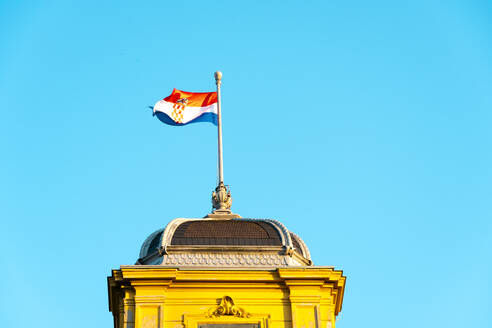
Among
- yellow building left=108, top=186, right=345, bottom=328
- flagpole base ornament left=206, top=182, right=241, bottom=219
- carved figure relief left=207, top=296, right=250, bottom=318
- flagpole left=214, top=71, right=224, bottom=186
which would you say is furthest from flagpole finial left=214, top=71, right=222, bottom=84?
carved figure relief left=207, top=296, right=250, bottom=318

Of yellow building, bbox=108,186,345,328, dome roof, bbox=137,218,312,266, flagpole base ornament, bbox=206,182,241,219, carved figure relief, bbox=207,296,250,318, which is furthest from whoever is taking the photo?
flagpole base ornament, bbox=206,182,241,219

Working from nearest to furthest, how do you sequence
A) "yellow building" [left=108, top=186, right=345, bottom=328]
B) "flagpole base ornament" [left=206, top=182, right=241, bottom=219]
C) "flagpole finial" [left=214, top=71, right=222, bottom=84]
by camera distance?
"yellow building" [left=108, top=186, right=345, bottom=328], "flagpole base ornament" [left=206, top=182, right=241, bottom=219], "flagpole finial" [left=214, top=71, right=222, bottom=84]

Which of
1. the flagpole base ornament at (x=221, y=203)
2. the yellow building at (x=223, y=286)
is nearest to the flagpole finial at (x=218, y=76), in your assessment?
the flagpole base ornament at (x=221, y=203)

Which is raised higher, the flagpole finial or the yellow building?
the flagpole finial

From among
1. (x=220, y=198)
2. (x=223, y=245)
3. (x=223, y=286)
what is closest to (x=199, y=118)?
(x=220, y=198)

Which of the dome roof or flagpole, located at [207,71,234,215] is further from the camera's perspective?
flagpole, located at [207,71,234,215]

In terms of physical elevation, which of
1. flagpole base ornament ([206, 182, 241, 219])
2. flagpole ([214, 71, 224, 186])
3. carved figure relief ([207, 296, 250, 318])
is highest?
flagpole ([214, 71, 224, 186])

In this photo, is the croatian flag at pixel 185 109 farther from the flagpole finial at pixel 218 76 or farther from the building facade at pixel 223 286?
the building facade at pixel 223 286

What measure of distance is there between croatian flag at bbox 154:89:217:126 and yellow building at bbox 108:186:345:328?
26.1ft

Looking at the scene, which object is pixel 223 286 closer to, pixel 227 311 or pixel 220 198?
pixel 227 311

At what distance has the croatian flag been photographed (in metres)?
48.0

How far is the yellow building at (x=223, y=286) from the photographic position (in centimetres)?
3903

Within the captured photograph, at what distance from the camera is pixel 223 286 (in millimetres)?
39781

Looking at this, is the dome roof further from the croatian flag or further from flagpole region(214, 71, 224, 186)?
the croatian flag
